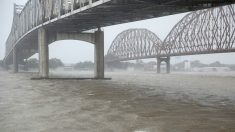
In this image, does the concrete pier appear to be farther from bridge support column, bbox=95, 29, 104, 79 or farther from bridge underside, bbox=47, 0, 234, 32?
bridge underside, bbox=47, 0, 234, 32

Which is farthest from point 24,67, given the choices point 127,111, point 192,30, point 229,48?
point 127,111

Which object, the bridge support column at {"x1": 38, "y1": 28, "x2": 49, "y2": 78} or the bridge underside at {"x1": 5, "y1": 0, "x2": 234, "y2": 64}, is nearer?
the bridge underside at {"x1": 5, "y1": 0, "x2": 234, "y2": 64}

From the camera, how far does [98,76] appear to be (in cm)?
6481

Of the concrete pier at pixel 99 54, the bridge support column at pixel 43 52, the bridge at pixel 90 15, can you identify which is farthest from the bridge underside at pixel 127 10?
the concrete pier at pixel 99 54

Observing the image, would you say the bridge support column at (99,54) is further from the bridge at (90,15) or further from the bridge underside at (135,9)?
the bridge underside at (135,9)

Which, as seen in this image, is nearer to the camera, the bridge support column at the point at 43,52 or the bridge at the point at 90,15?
the bridge at the point at 90,15

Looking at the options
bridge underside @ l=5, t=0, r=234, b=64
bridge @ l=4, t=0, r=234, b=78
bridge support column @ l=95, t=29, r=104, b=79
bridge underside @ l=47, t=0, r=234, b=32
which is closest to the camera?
bridge underside @ l=47, t=0, r=234, b=32

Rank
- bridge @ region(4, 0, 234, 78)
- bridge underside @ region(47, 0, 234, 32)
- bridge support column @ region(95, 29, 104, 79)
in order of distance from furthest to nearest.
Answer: bridge support column @ region(95, 29, 104, 79), bridge @ region(4, 0, 234, 78), bridge underside @ region(47, 0, 234, 32)

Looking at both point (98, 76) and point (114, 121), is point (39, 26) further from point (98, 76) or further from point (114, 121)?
point (114, 121)

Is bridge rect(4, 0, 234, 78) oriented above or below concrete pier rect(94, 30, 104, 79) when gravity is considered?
above

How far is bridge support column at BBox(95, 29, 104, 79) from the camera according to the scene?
212 ft

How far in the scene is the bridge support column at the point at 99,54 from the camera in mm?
64688

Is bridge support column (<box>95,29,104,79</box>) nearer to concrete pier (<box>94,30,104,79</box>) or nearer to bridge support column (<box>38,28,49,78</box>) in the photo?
concrete pier (<box>94,30,104,79</box>)

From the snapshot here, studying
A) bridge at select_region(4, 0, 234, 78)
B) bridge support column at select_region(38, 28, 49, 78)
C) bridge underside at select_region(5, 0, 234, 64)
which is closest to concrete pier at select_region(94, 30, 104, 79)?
bridge at select_region(4, 0, 234, 78)
